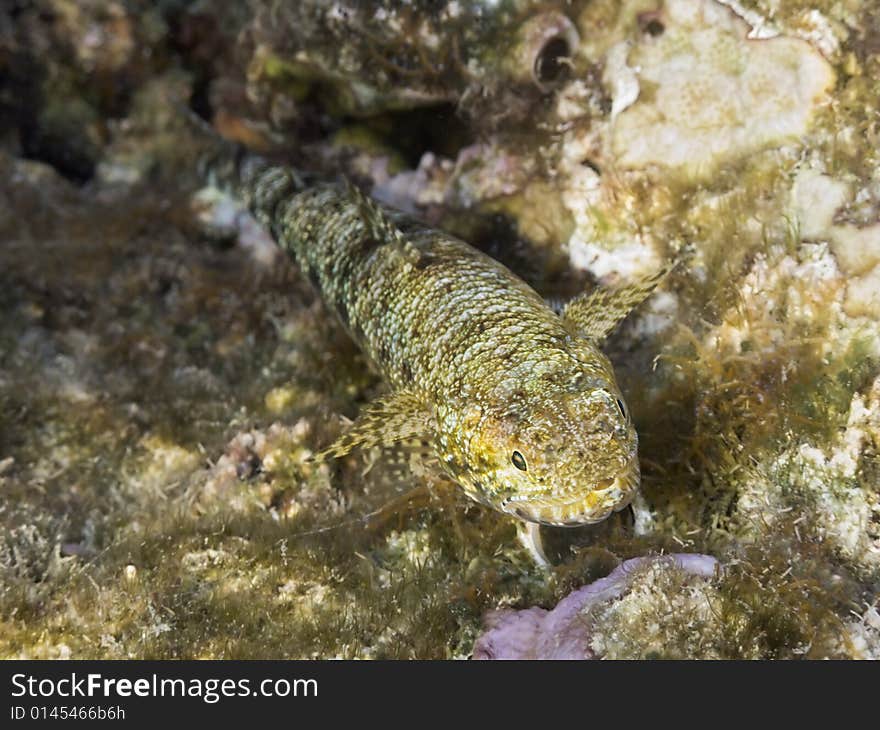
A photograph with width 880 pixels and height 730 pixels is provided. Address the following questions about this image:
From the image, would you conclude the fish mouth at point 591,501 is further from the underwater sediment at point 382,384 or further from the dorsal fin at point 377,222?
the dorsal fin at point 377,222

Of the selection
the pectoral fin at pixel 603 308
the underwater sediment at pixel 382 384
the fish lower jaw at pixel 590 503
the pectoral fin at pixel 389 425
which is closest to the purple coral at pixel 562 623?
the underwater sediment at pixel 382 384

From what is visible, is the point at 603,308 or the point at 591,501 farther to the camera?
the point at 603,308

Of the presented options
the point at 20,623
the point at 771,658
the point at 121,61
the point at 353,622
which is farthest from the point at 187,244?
the point at 771,658

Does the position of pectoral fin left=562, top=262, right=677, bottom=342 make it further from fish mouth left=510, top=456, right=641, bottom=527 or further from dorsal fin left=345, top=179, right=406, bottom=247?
dorsal fin left=345, top=179, right=406, bottom=247

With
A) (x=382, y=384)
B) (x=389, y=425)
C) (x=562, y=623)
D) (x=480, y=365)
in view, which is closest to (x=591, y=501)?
(x=562, y=623)

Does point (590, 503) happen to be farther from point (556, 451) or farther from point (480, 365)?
point (480, 365)

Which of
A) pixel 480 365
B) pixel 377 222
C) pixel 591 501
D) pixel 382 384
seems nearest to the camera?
pixel 591 501
